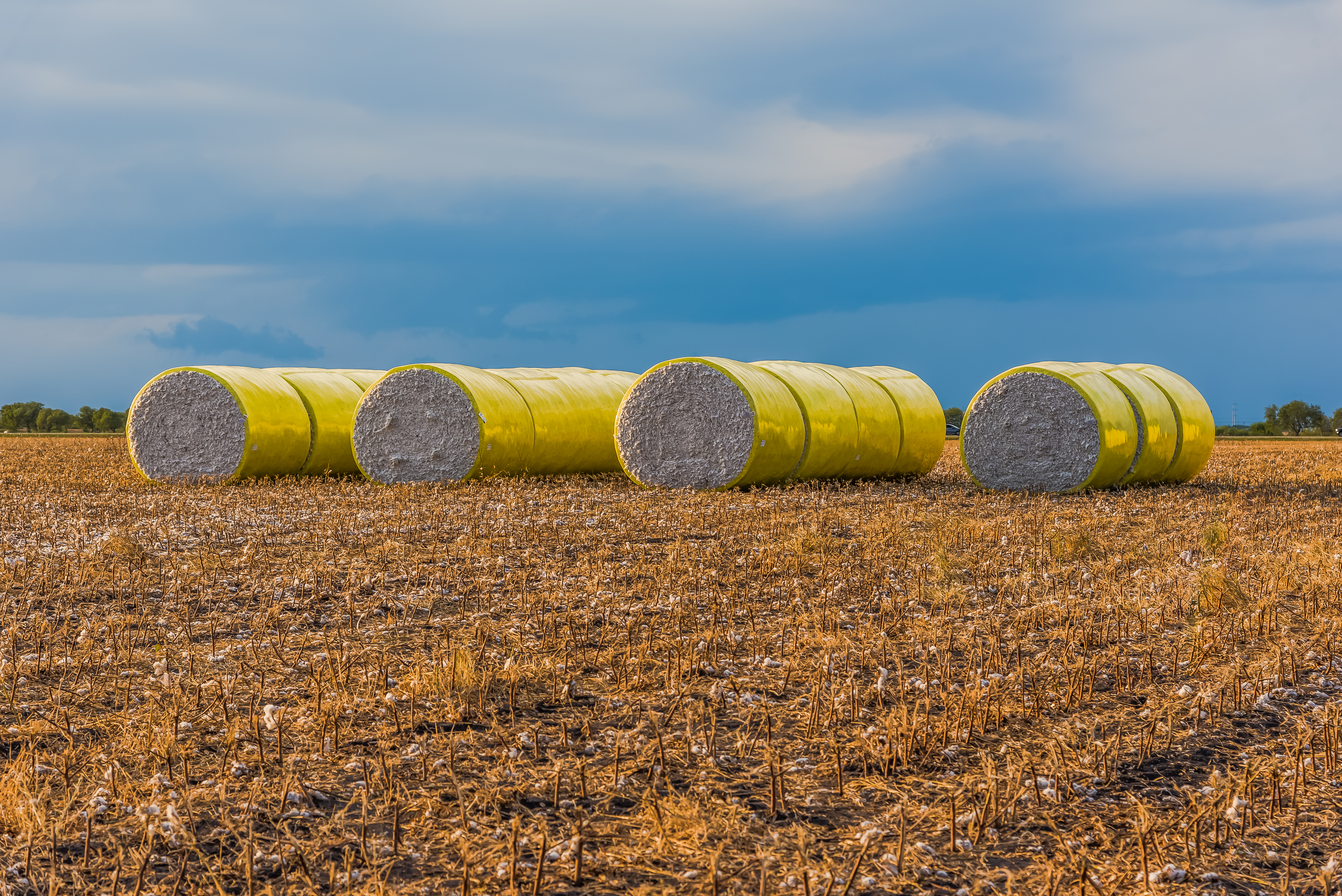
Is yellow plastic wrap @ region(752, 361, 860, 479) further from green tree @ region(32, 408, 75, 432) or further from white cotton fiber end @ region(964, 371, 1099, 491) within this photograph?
green tree @ region(32, 408, 75, 432)

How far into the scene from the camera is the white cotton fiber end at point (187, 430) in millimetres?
16438

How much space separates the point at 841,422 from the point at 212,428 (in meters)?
9.27

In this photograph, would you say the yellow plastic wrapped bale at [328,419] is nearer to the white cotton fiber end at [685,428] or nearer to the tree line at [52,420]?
the white cotton fiber end at [685,428]

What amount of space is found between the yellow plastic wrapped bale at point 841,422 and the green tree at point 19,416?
62547 millimetres

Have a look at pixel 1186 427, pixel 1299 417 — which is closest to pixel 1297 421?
pixel 1299 417

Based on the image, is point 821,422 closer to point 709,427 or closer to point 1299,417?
point 709,427

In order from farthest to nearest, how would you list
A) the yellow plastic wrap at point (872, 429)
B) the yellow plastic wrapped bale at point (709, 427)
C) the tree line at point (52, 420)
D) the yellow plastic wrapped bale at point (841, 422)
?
the tree line at point (52, 420)
the yellow plastic wrap at point (872, 429)
the yellow plastic wrapped bale at point (841, 422)
the yellow plastic wrapped bale at point (709, 427)

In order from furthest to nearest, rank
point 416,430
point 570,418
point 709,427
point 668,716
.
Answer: point 570,418
point 416,430
point 709,427
point 668,716

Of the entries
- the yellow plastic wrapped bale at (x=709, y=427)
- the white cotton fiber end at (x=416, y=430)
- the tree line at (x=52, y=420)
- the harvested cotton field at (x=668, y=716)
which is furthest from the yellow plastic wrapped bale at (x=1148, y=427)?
the tree line at (x=52, y=420)

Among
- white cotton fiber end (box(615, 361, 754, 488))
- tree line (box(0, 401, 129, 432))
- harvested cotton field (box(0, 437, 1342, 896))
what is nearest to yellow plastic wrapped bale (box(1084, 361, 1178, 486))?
white cotton fiber end (box(615, 361, 754, 488))

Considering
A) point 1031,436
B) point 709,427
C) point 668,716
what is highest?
point 709,427

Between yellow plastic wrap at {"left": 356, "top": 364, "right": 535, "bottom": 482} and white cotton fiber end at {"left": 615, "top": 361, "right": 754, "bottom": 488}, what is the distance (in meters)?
1.50

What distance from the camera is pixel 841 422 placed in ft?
54.5

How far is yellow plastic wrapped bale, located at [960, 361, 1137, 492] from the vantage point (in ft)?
50.0
